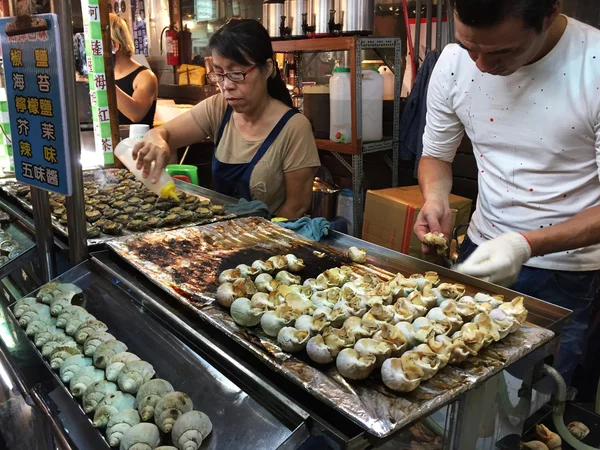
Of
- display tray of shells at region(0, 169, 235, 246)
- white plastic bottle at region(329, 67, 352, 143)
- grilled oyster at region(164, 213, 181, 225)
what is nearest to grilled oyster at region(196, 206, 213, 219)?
display tray of shells at region(0, 169, 235, 246)

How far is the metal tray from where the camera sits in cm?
102

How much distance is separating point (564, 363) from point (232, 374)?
1235 mm

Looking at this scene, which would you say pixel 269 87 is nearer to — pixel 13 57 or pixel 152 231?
pixel 152 231

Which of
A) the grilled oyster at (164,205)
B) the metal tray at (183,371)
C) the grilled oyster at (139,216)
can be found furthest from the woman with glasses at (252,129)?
the metal tray at (183,371)

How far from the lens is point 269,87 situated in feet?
9.27

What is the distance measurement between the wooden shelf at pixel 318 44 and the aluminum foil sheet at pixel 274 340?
2100 millimetres

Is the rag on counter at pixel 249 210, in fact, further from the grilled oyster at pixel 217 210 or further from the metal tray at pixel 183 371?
the metal tray at pixel 183 371

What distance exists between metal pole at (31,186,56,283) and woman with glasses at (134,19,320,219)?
2.56 feet

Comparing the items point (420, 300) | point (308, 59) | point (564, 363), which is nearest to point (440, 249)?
point (420, 300)

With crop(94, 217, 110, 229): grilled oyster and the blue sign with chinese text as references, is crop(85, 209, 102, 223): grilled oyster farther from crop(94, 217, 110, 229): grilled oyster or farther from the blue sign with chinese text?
the blue sign with chinese text

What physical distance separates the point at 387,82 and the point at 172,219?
9.42 ft

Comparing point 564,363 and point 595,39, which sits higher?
point 595,39

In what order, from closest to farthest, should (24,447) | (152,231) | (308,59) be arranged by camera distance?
(24,447) < (152,231) < (308,59)

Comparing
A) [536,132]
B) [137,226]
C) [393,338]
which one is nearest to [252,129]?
[137,226]
